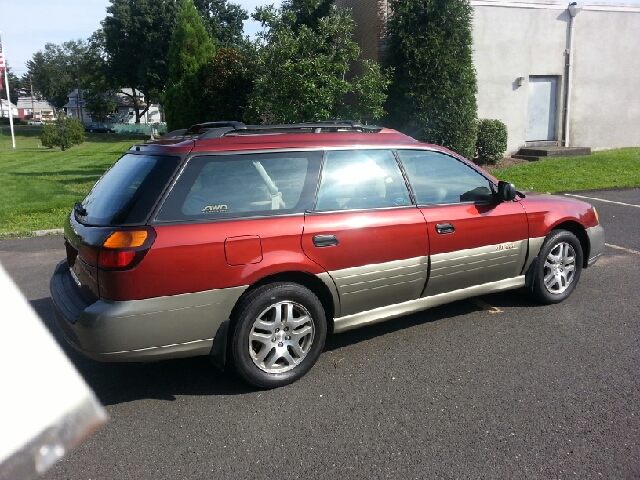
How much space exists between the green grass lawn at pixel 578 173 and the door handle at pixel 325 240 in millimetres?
9840

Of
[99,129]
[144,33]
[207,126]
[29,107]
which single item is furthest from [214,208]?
[29,107]

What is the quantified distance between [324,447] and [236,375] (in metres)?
0.90

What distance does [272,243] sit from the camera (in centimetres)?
384

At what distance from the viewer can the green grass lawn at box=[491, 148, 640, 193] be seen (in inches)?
524

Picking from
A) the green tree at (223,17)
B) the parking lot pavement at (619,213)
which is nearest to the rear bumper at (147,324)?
the parking lot pavement at (619,213)

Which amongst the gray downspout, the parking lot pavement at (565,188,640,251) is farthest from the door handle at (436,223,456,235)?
the gray downspout

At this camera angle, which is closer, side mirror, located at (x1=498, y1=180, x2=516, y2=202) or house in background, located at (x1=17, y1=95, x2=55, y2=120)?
side mirror, located at (x1=498, y1=180, x2=516, y2=202)

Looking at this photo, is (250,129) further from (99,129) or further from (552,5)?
(99,129)

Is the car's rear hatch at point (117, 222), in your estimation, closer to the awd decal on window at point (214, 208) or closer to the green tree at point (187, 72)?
the awd decal on window at point (214, 208)

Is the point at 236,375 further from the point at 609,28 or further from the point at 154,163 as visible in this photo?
the point at 609,28

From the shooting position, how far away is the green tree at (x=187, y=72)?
52.7ft

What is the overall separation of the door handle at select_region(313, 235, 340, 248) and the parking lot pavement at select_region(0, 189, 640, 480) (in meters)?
0.91

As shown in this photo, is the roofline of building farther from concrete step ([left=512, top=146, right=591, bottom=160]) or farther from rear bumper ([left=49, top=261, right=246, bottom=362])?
rear bumper ([left=49, top=261, right=246, bottom=362])

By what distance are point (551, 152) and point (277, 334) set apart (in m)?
15.0
